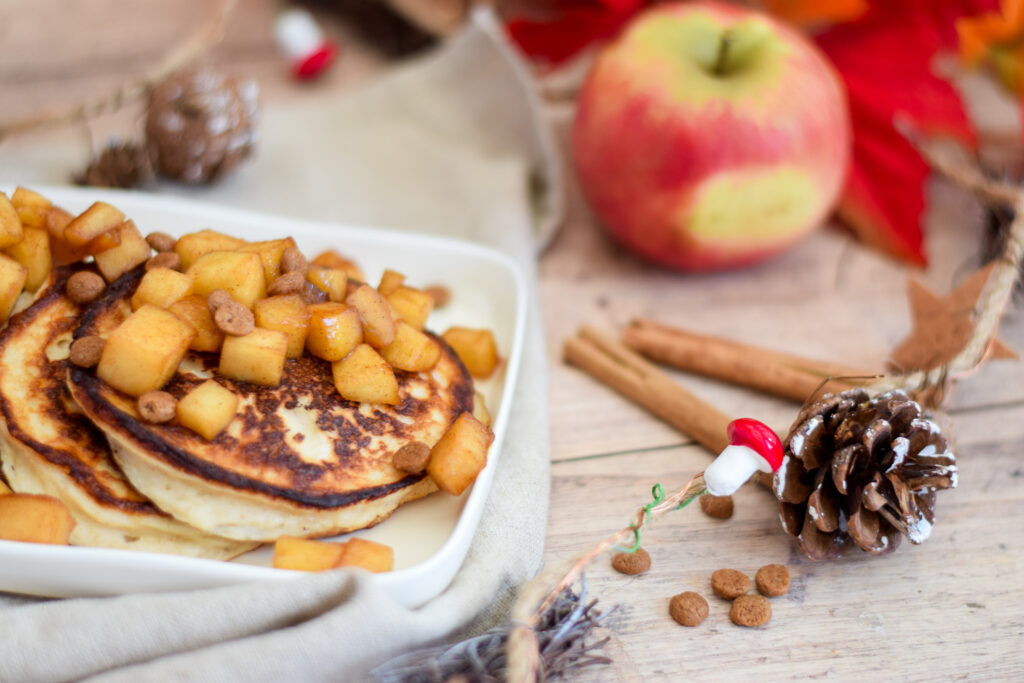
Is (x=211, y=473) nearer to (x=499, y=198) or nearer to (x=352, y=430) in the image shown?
(x=352, y=430)

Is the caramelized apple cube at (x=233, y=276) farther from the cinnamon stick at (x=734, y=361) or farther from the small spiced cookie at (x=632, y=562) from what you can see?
the cinnamon stick at (x=734, y=361)

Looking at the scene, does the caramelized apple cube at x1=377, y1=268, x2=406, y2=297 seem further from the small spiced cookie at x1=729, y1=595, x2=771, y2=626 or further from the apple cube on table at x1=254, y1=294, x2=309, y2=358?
the small spiced cookie at x1=729, y1=595, x2=771, y2=626

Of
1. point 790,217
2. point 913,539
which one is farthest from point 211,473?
point 790,217

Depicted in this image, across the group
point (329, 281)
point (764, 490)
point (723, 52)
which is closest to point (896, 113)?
point (723, 52)

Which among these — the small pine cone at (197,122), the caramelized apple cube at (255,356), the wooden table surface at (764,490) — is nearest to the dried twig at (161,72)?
the small pine cone at (197,122)

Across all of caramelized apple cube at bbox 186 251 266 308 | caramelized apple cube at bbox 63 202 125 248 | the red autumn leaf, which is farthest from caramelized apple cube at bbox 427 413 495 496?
the red autumn leaf
